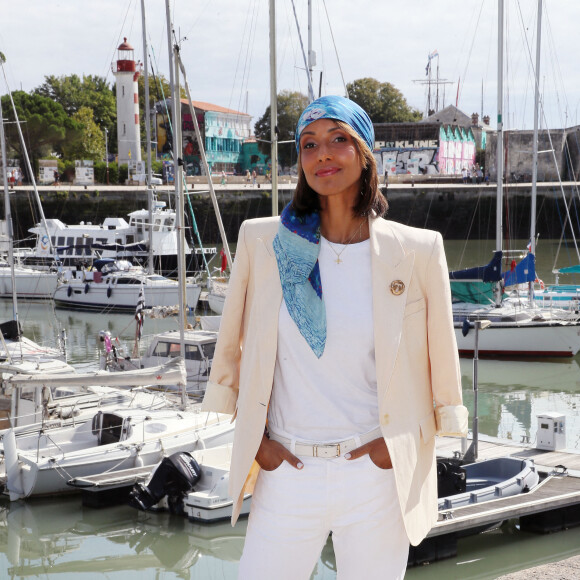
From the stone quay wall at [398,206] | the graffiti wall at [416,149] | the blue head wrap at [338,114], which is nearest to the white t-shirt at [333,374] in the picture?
the blue head wrap at [338,114]

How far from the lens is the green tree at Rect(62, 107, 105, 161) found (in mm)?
61031

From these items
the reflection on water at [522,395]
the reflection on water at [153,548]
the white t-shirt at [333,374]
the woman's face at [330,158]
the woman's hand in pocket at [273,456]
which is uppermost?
the woman's face at [330,158]

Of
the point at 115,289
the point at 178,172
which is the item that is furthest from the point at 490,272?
the point at 115,289

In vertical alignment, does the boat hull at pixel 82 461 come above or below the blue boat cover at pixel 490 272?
below

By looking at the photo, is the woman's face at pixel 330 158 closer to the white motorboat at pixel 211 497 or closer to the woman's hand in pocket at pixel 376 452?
the woman's hand in pocket at pixel 376 452

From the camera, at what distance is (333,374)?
231 cm

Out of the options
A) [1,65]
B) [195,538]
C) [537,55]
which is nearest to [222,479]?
[195,538]

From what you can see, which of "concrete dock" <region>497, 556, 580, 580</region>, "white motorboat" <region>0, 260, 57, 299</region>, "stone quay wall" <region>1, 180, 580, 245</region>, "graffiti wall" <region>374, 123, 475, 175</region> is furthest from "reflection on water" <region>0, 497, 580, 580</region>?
"graffiti wall" <region>374, 123, 475, 175</region>

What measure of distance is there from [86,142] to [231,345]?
6154 cm

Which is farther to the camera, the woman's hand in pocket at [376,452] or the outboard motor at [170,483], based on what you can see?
the outboard motor at [170,483]

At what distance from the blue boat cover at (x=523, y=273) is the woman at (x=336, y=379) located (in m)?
19.1

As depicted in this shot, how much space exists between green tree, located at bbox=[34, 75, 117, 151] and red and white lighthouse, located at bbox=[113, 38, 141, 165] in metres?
6.04

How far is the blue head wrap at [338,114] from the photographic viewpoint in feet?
8.11

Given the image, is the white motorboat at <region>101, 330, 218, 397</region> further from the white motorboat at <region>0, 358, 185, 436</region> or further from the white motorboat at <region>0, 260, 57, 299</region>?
the white motorboat at <region>0, 260, 57, 299</region>
